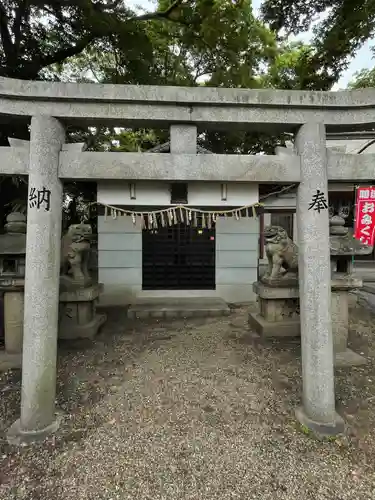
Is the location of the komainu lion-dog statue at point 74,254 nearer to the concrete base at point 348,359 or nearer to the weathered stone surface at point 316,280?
the weathered stone surface at point 316,280

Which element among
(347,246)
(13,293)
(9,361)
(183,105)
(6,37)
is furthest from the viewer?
(6,37)

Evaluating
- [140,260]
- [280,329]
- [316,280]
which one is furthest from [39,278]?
[140,260]

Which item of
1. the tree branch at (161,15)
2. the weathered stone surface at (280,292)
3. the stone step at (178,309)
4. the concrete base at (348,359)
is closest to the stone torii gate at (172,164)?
the concrete base at (348,359)

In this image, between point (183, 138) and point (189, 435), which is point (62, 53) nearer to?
point (183, 138)

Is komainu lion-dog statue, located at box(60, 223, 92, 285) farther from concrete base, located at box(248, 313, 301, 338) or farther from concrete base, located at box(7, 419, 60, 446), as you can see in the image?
concrete base, located at box(248, 313, 301, 338)

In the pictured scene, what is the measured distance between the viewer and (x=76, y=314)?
6.18m

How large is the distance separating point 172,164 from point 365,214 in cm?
487

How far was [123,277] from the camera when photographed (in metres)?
9.29

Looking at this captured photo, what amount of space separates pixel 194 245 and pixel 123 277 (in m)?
2.50

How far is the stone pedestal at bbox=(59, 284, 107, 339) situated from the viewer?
5.95 meters

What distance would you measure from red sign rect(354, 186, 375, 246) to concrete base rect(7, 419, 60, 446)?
20.1ft

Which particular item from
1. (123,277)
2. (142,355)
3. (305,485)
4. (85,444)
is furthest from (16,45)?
(305,485)

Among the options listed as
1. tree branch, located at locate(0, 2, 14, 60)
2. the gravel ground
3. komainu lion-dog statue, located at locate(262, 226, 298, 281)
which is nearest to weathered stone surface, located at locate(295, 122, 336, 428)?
the gravel ground

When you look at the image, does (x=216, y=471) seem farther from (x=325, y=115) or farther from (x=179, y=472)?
(x=325, y=115)
